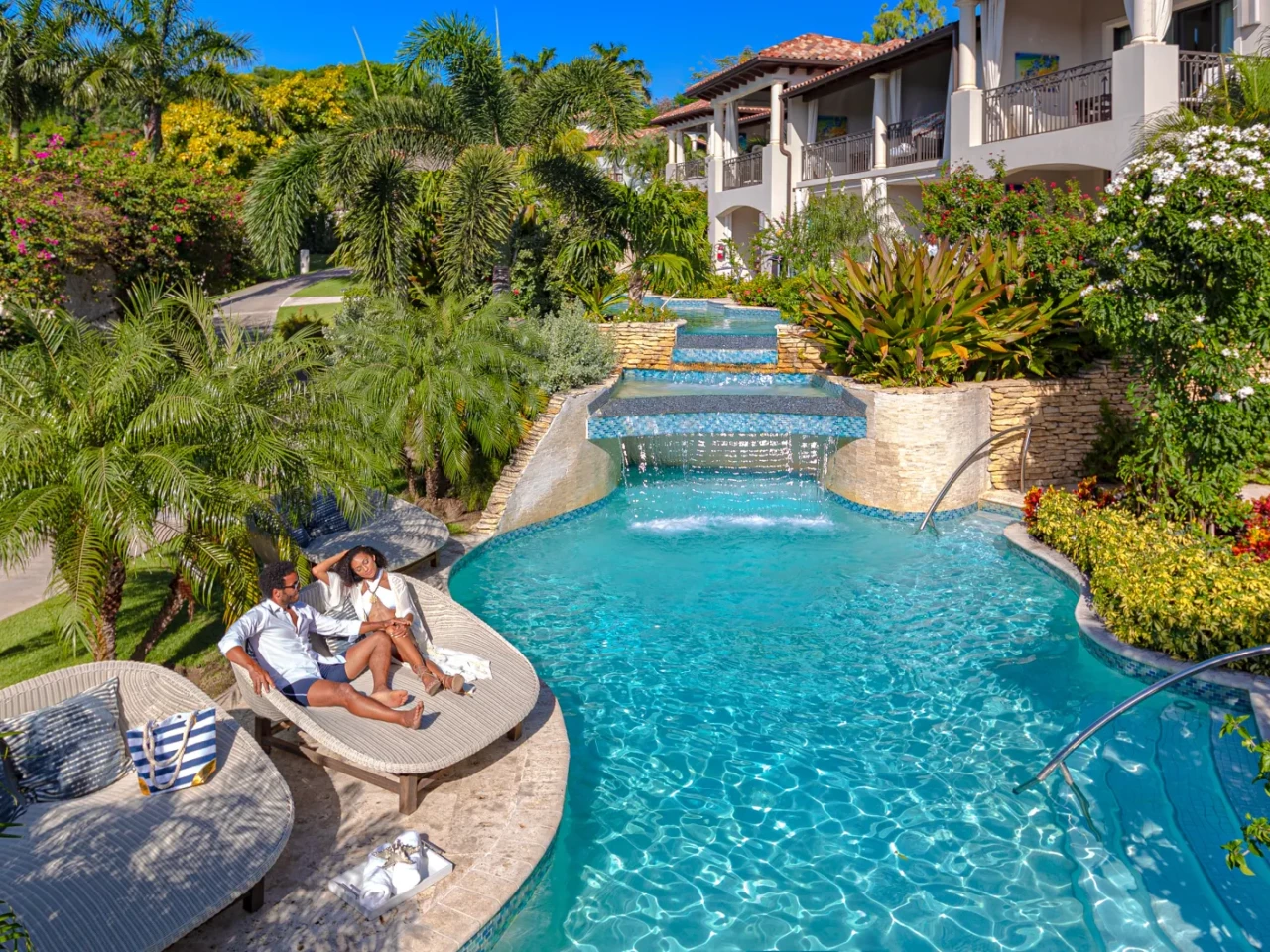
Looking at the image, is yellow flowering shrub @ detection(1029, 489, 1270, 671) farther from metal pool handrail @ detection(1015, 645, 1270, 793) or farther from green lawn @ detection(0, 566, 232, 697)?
green lawn @ detection(0, 566, 232, 697)

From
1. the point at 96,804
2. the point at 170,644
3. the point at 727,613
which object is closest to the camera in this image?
the point at 96,804

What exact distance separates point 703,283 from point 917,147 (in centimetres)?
613

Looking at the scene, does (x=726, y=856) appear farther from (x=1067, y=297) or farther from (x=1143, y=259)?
(x=1067, y=297)

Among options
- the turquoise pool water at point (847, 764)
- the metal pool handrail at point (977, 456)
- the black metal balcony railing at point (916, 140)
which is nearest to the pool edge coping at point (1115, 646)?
the turquoise pool water at point (847, 764)

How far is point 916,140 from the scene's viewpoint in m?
25.3

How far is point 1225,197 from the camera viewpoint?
29.5 ft

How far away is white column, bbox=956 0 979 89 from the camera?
2162 centimetres

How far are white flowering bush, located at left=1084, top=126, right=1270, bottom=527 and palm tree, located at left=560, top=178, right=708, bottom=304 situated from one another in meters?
9.15

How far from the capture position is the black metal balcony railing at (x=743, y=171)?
1294 inches

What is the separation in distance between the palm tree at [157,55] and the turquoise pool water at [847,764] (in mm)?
26000

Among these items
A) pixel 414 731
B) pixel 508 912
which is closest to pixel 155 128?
pixel 414 731

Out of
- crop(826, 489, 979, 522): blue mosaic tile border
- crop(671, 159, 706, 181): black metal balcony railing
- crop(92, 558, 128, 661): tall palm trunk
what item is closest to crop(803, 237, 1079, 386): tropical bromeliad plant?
crop(826, 489, 979, 522): blue mosaic tile border

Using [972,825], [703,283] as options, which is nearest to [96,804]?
[972,825]

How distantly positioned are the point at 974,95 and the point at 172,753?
20.2m
